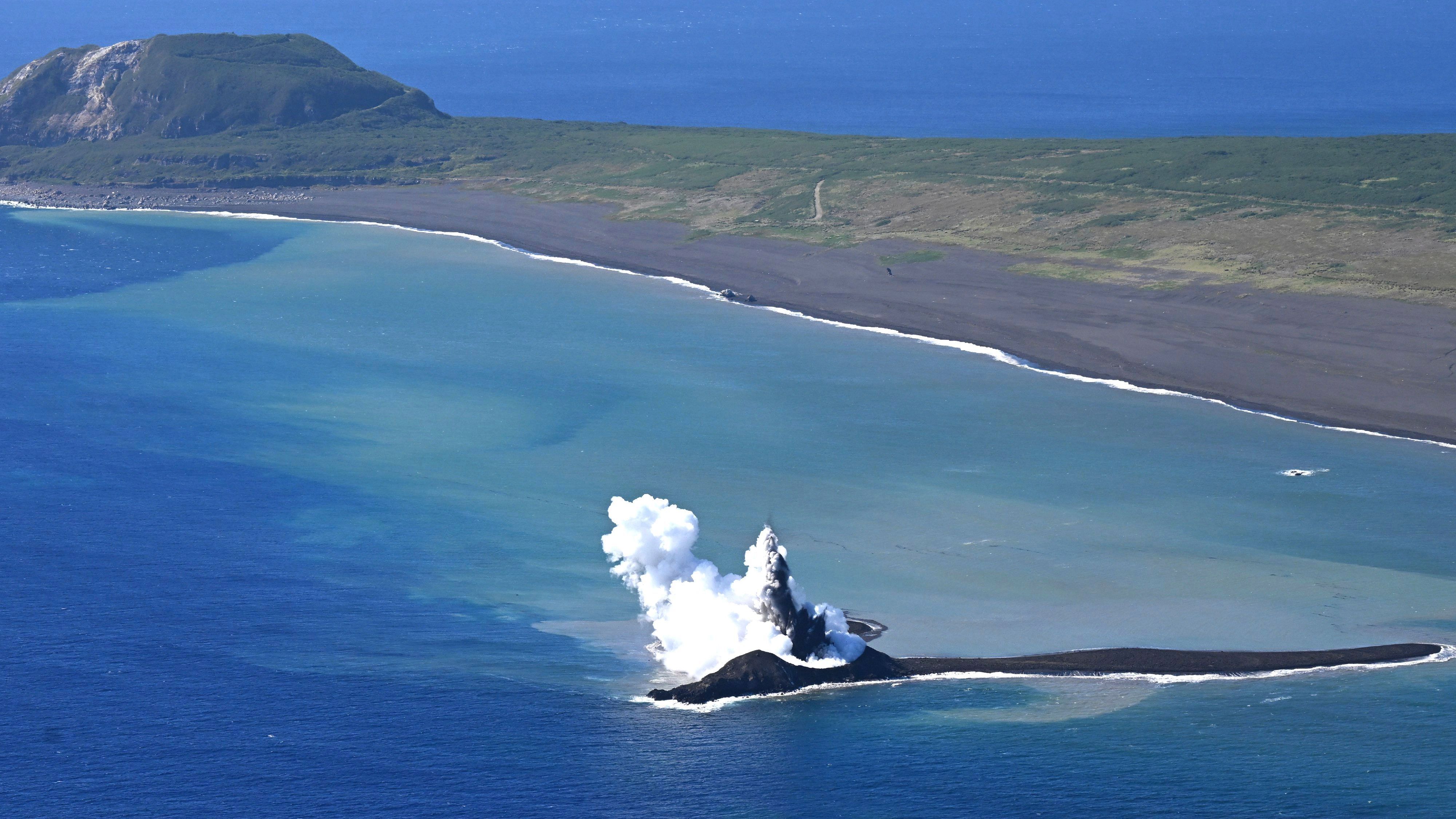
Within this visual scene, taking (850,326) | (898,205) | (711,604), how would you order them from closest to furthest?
(711,604) < (850,326) < (898,205)

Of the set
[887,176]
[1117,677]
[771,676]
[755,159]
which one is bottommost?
[1117,677]

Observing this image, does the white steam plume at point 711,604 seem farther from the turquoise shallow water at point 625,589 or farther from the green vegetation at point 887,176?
the green vegetation at point 887,176

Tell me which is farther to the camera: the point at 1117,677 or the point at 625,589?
the point at 625,589

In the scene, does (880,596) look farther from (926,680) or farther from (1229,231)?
(1229,231)

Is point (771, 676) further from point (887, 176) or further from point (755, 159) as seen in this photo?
point (755, 159)

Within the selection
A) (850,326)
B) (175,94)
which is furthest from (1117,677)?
(175,94)
